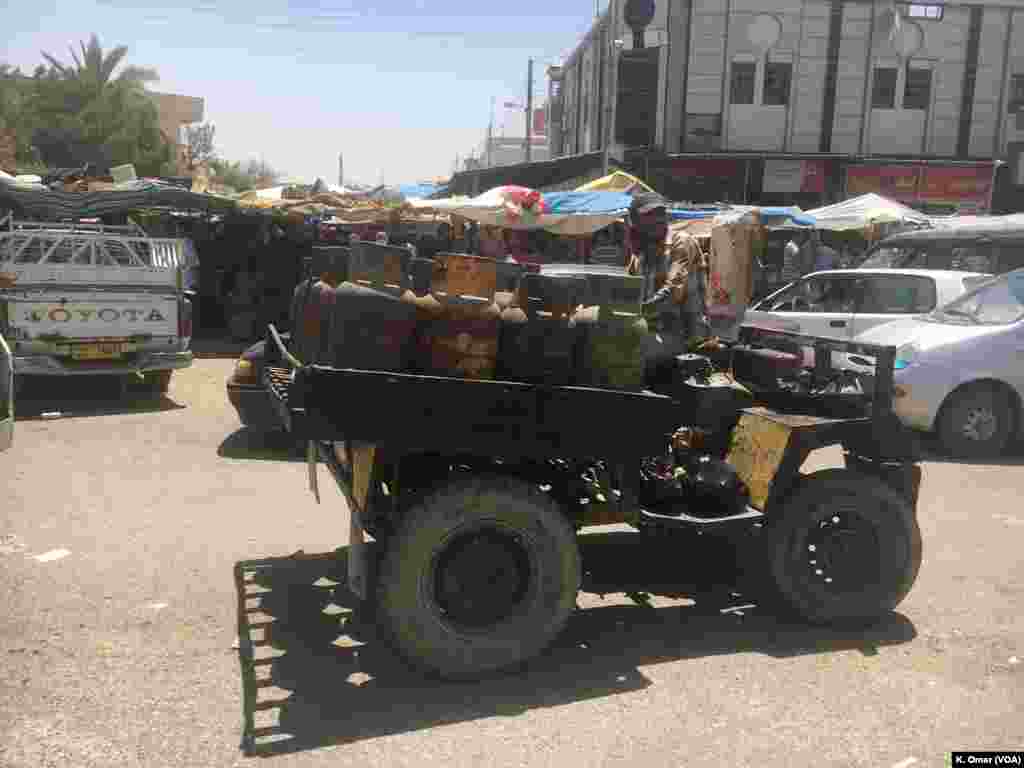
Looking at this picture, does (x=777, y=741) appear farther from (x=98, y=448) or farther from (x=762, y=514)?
(x=98, y=448)

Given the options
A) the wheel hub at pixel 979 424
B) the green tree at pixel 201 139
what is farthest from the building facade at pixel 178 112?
the wheel hub at pixel 979 424

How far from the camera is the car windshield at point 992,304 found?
8.49m

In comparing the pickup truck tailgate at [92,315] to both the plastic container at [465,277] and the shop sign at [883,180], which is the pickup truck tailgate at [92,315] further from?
the shop sign at [883,180]

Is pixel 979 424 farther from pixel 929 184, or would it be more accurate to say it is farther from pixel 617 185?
pixel 929 184

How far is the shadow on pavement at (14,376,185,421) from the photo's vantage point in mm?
9109

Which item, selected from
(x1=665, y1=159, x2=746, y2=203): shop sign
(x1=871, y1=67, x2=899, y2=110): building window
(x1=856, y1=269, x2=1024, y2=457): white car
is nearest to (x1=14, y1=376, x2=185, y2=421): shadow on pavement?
(x1=856, y1=269, x2=1024, y2=457): white car

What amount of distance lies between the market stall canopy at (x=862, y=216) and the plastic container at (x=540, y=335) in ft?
42.2

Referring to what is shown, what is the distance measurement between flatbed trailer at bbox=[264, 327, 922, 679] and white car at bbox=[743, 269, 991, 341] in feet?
16.4

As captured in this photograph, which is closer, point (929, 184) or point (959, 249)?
point (959, 249)

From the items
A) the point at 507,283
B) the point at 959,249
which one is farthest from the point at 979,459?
the point at 507,283

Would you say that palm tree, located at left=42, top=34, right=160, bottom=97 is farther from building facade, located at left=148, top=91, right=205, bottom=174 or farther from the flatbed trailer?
the flatbed trailer

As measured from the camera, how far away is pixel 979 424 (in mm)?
8320

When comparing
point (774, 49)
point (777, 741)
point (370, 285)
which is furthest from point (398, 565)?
point (774, 49)

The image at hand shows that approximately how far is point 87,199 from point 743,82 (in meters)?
20.6
